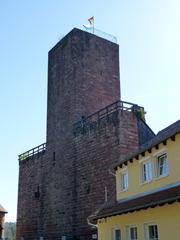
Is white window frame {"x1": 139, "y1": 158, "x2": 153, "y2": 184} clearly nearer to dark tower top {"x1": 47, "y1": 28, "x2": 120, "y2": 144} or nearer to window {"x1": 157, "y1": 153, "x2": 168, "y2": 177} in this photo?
window {"x1": 157, "y1": 153, "x2": 168, "y2": 177}

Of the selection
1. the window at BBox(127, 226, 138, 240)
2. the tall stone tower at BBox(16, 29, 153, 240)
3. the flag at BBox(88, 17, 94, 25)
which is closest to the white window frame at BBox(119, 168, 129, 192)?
the window at BBox(127, 226, 138, 240)

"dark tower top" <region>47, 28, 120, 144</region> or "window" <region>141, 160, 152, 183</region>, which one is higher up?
"dark tower top" <region>47, 28, 120, 144</region>

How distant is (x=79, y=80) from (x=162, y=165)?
A: 45.3 ft

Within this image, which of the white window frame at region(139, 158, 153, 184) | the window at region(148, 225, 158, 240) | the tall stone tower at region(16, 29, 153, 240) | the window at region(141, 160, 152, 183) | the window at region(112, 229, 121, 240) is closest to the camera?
the window at region(148, 225, 158, 240)

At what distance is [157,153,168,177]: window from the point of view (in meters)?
13.4

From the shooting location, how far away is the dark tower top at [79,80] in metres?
26.5

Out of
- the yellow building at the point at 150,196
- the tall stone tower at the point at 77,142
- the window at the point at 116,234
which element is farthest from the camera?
the tall stone tower at the point at 77,142

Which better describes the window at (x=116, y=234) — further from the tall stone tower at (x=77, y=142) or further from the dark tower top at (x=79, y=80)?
the dark tower top at (x=79, y=80)

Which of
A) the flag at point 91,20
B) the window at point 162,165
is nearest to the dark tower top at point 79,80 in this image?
the flag at point 91,20

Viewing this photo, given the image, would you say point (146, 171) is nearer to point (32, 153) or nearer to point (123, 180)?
point (123, 180)

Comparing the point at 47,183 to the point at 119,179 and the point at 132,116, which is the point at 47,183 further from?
the point at 119,179

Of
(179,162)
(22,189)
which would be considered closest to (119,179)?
(179,162)

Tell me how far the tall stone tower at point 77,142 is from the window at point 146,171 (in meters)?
5.80

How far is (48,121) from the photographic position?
2919 cm
